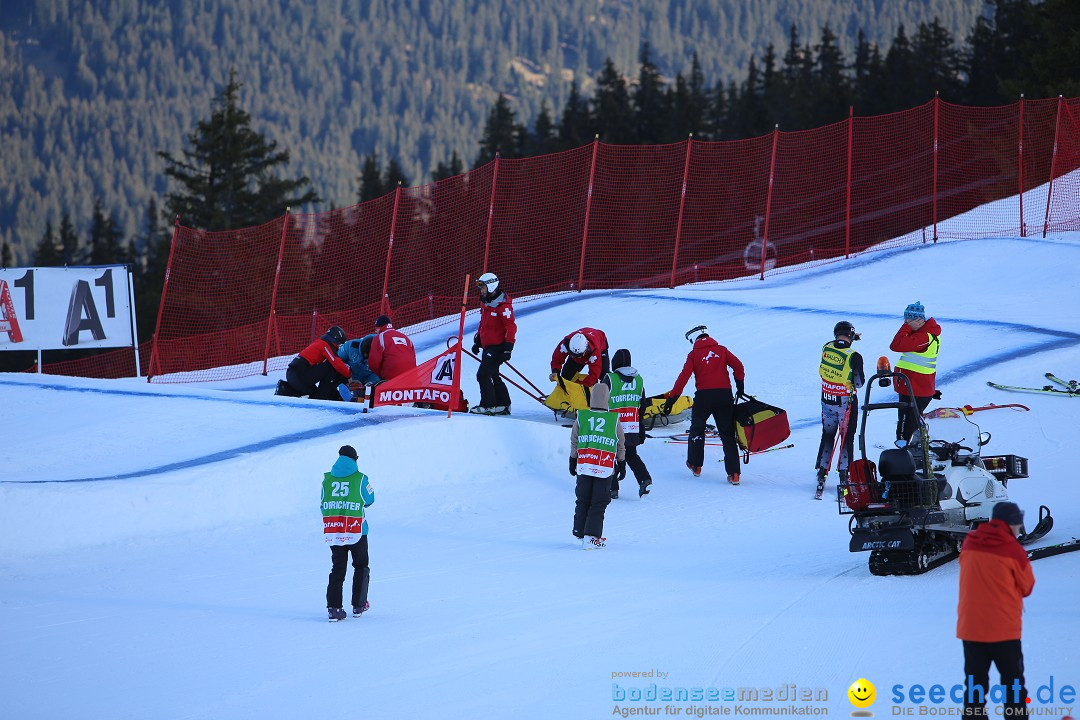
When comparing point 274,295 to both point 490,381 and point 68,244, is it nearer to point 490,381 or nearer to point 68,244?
point 490,381

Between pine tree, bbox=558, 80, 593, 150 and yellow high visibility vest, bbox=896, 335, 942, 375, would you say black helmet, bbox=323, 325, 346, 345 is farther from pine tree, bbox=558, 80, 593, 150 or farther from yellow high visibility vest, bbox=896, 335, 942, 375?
pine tree, bbox=558, 80, 593, 150

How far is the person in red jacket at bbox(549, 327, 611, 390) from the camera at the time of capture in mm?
13797

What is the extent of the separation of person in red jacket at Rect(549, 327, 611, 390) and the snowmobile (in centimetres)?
534

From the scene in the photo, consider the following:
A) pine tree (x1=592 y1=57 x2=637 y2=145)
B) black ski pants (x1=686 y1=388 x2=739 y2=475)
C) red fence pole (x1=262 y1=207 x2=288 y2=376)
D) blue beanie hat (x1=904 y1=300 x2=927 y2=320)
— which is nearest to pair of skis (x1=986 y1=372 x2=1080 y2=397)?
blue beanie hat (x1=904 y1=300 x2=927 y2=320)

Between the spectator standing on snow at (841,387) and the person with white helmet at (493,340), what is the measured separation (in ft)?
12.3

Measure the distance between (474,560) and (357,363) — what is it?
5.83 meters

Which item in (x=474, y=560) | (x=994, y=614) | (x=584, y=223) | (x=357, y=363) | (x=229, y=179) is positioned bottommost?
(x=474, y=560)

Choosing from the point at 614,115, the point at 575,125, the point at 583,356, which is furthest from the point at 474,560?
the point at 575,125

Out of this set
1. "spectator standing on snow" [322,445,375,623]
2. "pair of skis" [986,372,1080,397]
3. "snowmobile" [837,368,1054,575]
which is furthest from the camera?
"pair of skis" [986,372,1080,397]

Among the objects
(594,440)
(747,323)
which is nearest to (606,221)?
(747,323)

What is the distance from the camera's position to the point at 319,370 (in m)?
14.7

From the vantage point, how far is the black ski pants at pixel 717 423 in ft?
39.9

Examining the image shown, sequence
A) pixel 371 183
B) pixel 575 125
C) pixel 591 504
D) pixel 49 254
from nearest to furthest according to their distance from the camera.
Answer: pixel 591 504
pixel 575 125
pixel 371 183
pixel 49 254

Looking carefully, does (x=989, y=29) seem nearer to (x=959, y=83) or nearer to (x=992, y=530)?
(x=959, y=83)
